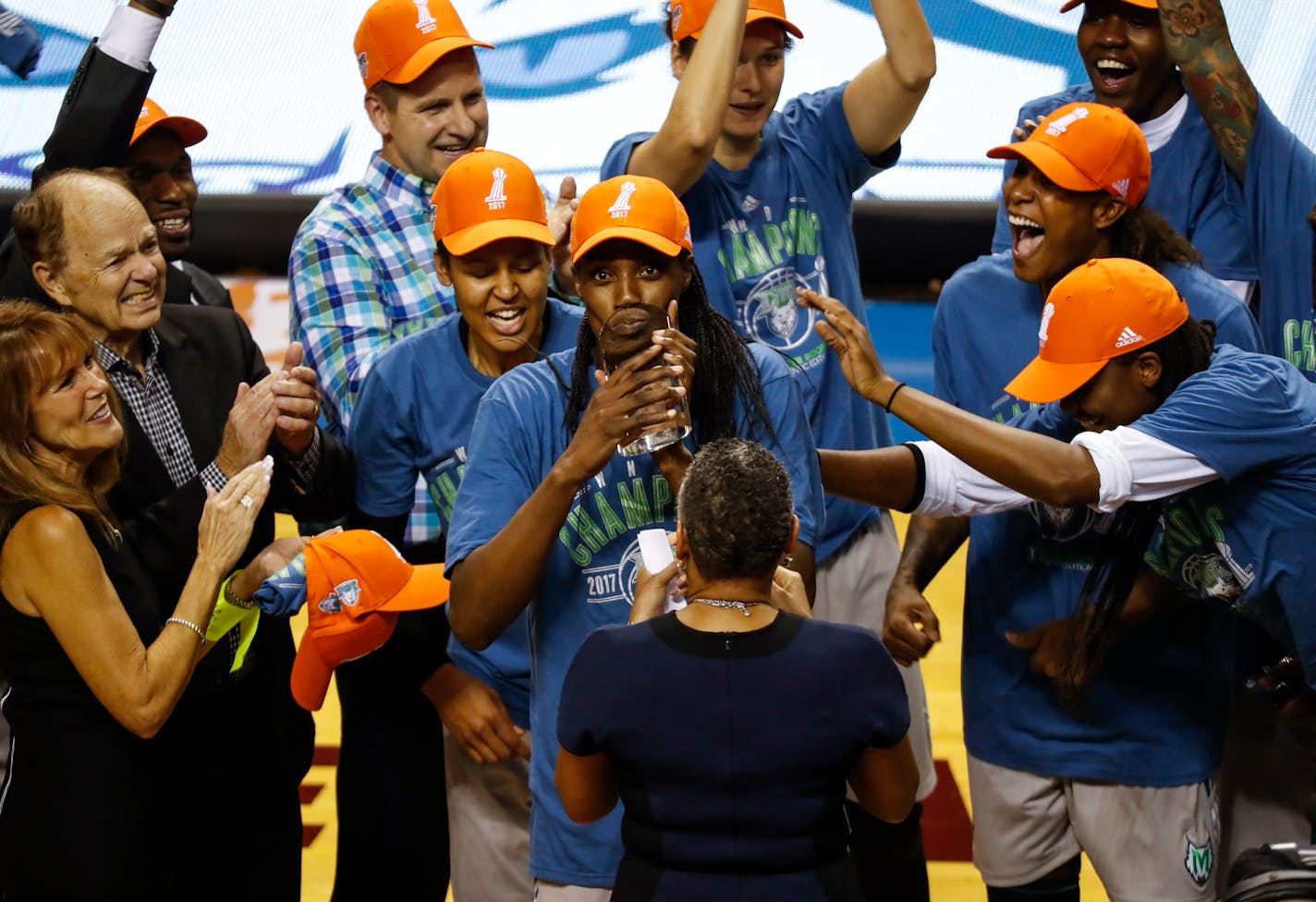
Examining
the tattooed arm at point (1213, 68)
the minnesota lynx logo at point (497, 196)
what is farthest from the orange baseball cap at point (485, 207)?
the tattooed arm at point (1213, 68)

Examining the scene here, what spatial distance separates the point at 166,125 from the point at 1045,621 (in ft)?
7.68

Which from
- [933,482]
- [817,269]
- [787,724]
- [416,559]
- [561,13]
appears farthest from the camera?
[561,13]

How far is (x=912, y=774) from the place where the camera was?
201 cm

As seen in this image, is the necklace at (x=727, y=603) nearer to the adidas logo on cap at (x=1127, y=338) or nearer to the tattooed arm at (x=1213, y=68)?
the adidas logo on cap at (x=1127, y=338)

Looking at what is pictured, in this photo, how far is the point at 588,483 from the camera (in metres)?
2.30

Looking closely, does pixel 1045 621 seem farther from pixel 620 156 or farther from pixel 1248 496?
pixel 620 156

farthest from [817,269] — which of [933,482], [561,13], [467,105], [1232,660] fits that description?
[561,13]

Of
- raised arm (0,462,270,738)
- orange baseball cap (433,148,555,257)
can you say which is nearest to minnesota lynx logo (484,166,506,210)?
orange baseball cap (433,148,555,257)

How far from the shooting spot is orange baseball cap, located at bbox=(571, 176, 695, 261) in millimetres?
2367

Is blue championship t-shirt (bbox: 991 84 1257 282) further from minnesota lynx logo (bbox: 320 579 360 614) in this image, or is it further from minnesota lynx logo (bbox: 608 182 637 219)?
minnesota lynx logo (bbox: 320 579 360 614)

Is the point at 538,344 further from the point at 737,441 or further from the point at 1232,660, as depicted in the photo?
the point at 1232,660

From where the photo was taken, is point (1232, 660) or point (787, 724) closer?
point (787, 724)

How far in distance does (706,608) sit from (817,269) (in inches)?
54.2

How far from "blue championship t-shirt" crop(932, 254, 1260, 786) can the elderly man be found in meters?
1.23
